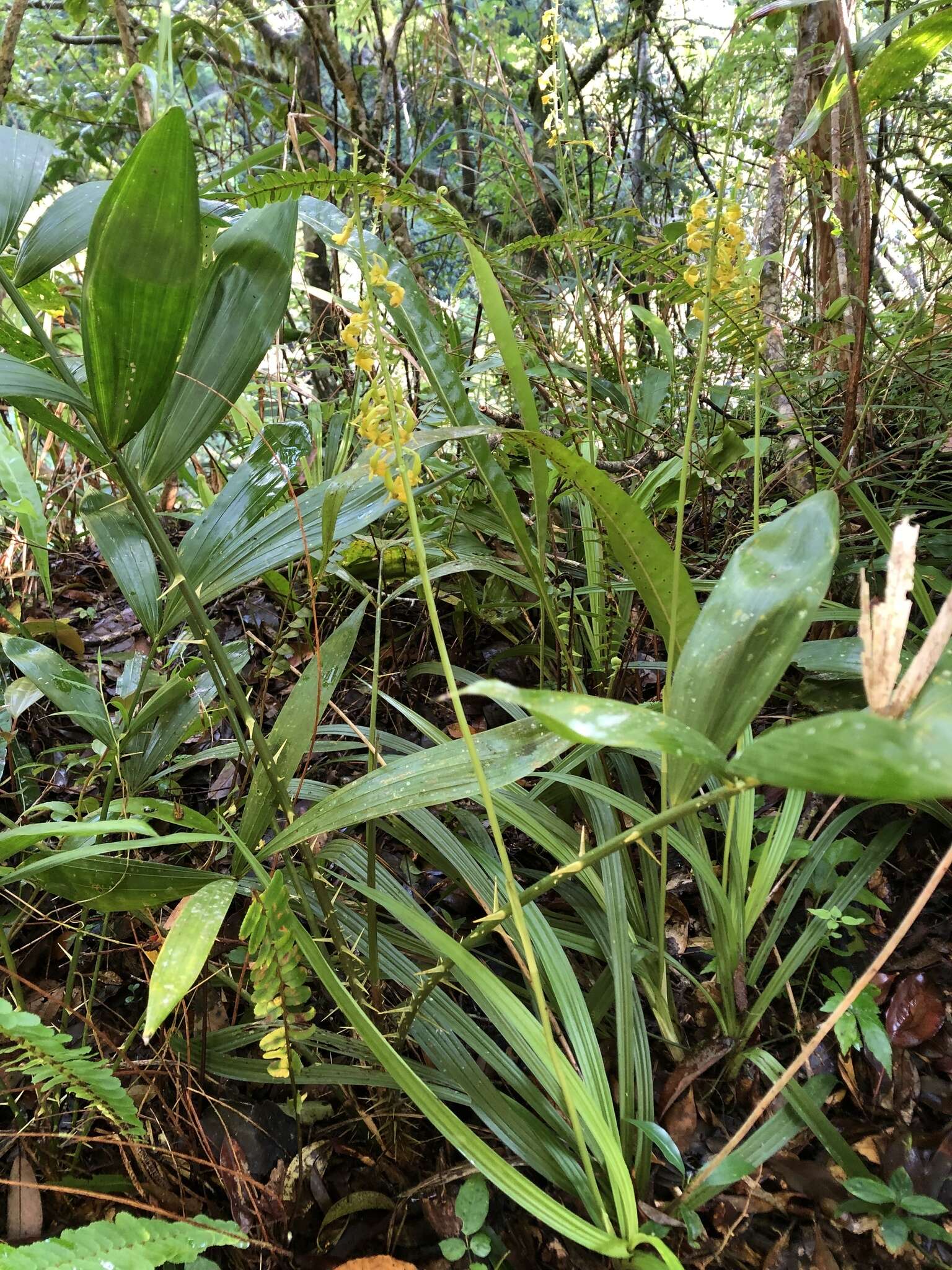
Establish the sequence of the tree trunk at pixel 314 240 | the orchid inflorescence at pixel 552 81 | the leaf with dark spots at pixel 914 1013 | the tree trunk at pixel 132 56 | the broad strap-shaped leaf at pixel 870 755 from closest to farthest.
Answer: the broad strap-shaped leaf at pixel 870 755 → the leaf with dark spots at pixel 914 1013 → the orchid inflorescence at pixel 552 81 → the tree trunk at pixel 132 56 → the tree trunk at pixel 314 240

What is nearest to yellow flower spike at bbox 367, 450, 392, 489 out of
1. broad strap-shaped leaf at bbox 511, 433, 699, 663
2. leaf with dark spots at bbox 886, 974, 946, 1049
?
broad strap-shaped leaf at bbox 511, 433, 699, 663

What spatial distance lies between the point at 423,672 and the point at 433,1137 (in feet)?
1.99

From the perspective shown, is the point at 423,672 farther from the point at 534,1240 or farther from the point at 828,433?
the point at 828,433

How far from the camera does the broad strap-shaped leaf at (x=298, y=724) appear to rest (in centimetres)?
68

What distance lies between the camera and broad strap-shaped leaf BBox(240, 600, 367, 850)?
0.68 metres

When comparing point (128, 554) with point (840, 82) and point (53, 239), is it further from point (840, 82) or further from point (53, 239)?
point (840, 82)

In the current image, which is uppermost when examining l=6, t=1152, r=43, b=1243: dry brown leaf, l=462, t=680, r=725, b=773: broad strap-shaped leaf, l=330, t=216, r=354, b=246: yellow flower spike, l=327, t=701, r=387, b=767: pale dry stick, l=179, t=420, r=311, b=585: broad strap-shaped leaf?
l=330, t=216, r=354, b=246: yellow flower spike

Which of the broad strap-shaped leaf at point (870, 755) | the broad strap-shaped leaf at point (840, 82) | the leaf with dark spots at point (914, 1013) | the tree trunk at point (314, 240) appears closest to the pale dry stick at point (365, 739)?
the broad strap-shaped leaf at point (870, 755)

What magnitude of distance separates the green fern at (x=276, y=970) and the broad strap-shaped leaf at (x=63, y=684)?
1.21 feet

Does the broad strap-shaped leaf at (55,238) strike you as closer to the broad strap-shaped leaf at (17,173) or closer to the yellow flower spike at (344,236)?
the broad strap-shaped leaf at (17,173)

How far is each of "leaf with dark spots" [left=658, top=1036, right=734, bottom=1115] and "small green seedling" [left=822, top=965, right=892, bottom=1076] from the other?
0.11 m

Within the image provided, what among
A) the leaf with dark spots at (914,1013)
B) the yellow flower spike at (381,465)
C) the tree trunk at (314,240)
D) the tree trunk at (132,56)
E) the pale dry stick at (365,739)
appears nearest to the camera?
the yellow flower spike at (381,465)

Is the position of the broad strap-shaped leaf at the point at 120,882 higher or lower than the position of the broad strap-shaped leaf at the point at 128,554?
lower

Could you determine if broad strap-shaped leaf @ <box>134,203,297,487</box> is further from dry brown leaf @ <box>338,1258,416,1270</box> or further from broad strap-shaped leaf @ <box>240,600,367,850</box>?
dry brown leaf @ <box>338,1258,416,1270</box>
